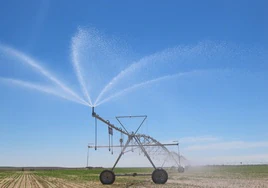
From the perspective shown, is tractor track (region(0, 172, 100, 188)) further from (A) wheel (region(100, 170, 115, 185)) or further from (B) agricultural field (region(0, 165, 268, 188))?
(A) wheel (region(100, 170, 115, 185))

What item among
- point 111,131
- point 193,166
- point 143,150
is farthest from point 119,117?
point 193,166

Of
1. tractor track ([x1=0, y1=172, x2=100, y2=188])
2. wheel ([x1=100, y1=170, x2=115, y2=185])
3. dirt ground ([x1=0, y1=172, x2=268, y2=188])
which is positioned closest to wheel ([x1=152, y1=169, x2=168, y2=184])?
dirt ground ([x1=0, y1=172, x2=268, y2=188])

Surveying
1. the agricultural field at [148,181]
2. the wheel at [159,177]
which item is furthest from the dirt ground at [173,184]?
the wheel at [159,177]

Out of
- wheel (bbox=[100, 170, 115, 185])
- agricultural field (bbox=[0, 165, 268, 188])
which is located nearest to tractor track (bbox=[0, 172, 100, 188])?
agricultural field (bbox=[0, 165, 268, 188])

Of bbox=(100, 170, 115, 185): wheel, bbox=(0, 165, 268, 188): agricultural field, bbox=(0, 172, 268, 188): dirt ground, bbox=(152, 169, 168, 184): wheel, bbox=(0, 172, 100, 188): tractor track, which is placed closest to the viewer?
bbox=(152, 169, 168, 184): wheel

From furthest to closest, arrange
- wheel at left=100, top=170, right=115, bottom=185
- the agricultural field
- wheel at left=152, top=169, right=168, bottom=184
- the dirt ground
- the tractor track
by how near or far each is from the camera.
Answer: the tractor track → the agricultural field → the dirt ground → wheel at left=100, top=170, right=115, bottom=185 → wheel at left=152, top=169, right=168, bottom=184

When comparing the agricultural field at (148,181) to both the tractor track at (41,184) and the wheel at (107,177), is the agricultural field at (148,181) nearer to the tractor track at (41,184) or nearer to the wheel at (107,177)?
the tractor track at (41,184)

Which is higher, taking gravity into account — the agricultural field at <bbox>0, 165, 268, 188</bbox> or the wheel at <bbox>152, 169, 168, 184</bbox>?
the wheel at <bbox>152, 169, 168, 184</bbox>

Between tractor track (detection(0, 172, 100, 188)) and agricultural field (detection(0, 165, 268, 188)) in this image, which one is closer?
agricultural field (detection(0, 165, 268, 188))

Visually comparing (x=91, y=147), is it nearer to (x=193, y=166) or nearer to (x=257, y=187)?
(x=257, y=187)

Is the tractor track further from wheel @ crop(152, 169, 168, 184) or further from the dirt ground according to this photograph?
wheel @ crop(152, 169, 168, 184)

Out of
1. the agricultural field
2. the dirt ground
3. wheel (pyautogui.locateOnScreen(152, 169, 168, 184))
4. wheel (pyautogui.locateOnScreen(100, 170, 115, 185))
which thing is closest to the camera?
wheel (pyautogui.locateOnScreen(152, 169, 168, 184))

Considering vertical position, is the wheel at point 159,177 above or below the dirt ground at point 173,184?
above

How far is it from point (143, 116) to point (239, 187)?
10380 mm
